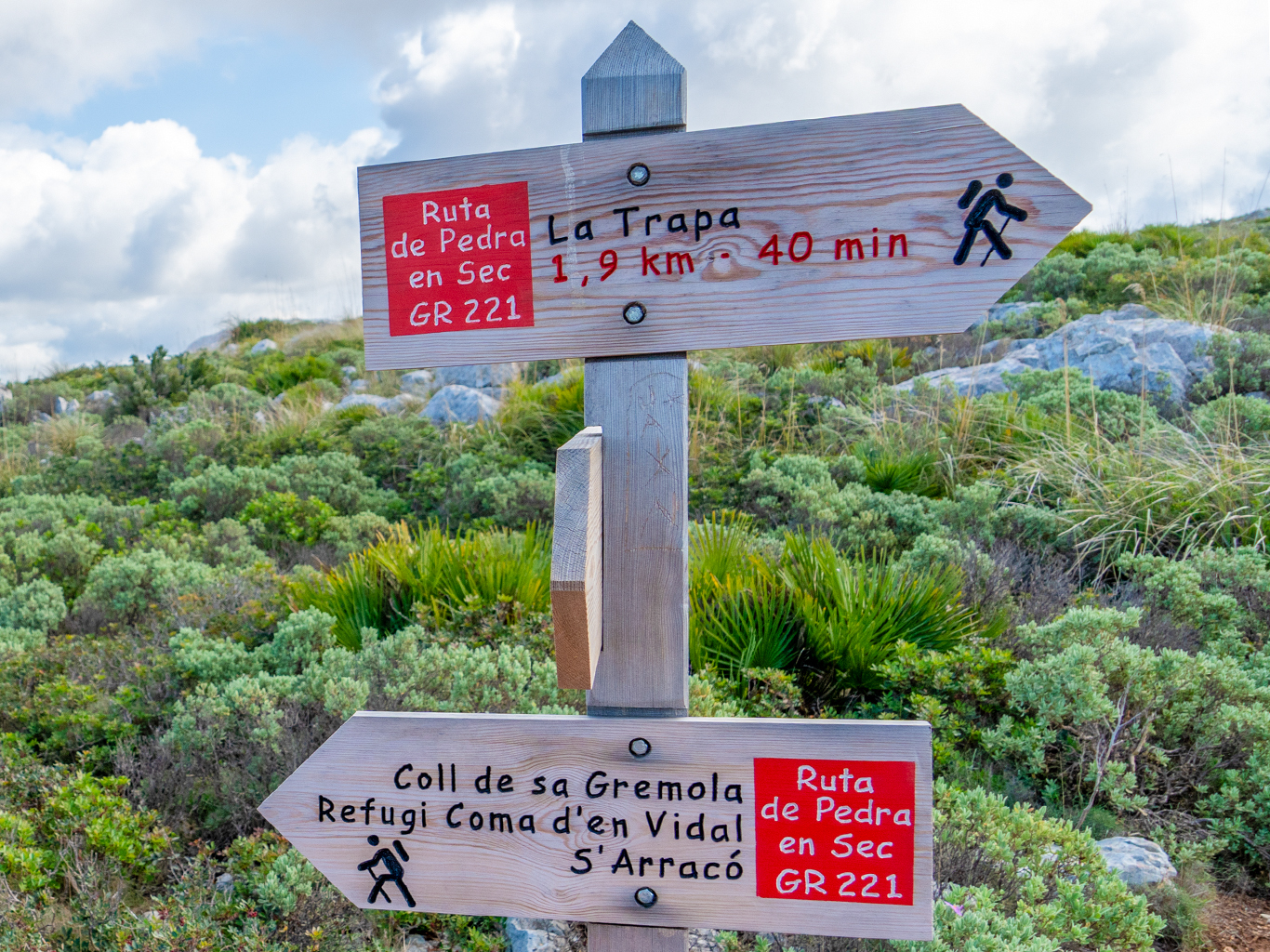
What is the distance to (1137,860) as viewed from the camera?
8.60ft

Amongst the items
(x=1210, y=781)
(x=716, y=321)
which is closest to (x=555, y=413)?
(x=1210, y=781)

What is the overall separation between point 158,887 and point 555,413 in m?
5.36

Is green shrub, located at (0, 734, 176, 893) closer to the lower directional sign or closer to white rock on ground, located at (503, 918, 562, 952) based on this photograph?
white rock on ground, located at (503, 918, 562, 952)

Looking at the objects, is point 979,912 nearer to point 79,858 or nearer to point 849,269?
point 849,269

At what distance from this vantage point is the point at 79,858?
8.34 ft

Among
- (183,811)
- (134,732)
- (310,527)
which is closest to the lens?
(183,811)

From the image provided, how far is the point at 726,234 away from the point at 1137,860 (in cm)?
241

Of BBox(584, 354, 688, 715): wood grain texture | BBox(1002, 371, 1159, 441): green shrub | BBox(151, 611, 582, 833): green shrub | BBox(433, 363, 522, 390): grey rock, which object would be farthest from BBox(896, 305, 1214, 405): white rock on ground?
BBox(584, 354, 688, 715): wood grain texture

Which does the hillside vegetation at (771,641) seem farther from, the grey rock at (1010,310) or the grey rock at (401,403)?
the grey rock at (1010,310)

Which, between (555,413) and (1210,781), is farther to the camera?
(555,413)

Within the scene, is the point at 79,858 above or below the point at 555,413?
below

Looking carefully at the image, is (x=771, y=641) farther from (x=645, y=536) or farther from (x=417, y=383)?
(x=417, y=383)

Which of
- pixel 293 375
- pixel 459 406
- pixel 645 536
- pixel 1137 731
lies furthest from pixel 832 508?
pixel 293 375

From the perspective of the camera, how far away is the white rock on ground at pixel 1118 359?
295 inches
